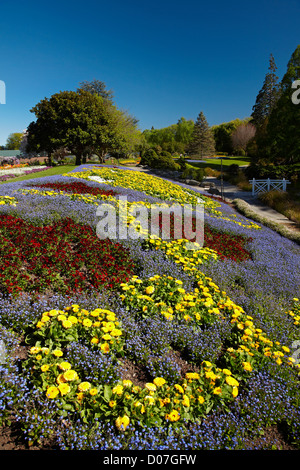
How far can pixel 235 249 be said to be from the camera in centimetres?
710

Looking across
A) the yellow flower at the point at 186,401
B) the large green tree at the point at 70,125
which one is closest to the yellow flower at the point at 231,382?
the yellow flower at the point at 186,401

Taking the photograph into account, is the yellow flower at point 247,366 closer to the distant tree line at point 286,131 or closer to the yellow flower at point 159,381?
the yellow flower at point 159,381

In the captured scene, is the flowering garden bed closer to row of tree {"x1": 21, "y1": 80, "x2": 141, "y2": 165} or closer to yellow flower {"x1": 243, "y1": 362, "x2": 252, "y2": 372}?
yellow flower {"x1": 243, "y1": 362, "x2": 252, "y2": 372}

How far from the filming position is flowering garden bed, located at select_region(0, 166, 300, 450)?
85.3 inches

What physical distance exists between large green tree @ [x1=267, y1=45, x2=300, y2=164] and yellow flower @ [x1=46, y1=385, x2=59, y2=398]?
28.4 meters

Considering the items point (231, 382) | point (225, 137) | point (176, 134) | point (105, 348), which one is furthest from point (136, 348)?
point (176, 134)

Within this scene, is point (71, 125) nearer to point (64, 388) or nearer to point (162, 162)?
point (162, 162)

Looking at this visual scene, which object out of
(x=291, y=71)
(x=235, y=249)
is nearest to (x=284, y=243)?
(x=235, y=249)

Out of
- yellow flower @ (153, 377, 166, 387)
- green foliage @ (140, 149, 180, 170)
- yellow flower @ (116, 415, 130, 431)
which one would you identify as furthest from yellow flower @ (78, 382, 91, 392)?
green foliage @ (140, 149, 180, 170)

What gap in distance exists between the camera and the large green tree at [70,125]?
28219 millimetres

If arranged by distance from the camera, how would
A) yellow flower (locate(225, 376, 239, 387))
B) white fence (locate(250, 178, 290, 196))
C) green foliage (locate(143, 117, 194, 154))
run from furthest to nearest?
green foliage (locate(143, 117, 194, 154)) → white fence (locate(250, 178, 290, 196)) → yellow flower (locate(225, 376, 239, 387))

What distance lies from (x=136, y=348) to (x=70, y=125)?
3037cm

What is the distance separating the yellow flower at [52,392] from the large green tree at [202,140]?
66.2 m
